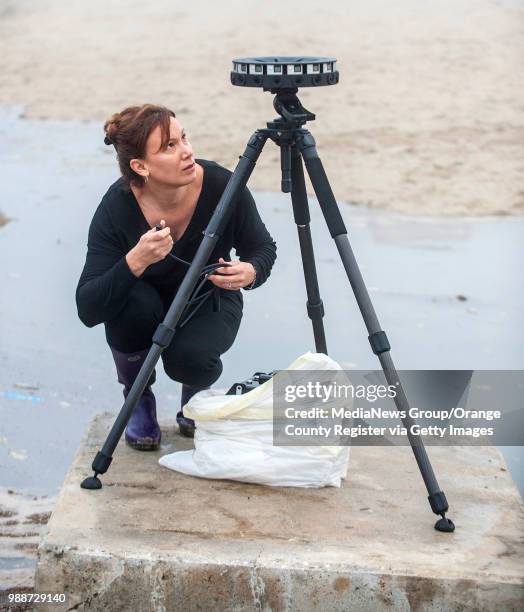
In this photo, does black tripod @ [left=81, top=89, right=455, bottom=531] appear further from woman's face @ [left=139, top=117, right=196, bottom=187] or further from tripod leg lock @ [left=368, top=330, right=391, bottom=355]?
woman's face @ [left=139, top=117, right=196, bottom=187]

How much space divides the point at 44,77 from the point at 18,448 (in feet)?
24.3

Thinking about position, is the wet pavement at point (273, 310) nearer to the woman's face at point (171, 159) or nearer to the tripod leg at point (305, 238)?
the tripod leg at point (305, 238)

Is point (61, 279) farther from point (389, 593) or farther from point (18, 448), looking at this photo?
point (389, 593)

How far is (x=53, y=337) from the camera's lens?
514 cm

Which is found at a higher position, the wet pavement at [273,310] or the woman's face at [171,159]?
the woman's face at [171,159]

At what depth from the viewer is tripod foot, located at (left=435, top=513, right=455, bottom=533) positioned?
3080mm

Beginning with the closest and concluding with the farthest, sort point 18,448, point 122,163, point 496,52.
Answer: point 122,163 < point 18,448 < point 496,52

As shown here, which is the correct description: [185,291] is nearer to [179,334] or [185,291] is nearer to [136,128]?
[179,334]

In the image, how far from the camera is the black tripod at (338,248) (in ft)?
10.1

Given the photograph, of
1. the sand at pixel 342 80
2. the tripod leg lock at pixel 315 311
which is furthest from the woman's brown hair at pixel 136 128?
the sand at pixel 342 80

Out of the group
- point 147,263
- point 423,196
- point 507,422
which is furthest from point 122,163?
point 423,196

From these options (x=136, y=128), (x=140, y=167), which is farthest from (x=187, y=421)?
(x=136, y=128)

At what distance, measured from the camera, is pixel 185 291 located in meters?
3.15

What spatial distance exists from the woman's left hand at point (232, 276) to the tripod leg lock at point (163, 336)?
0.22 meters
